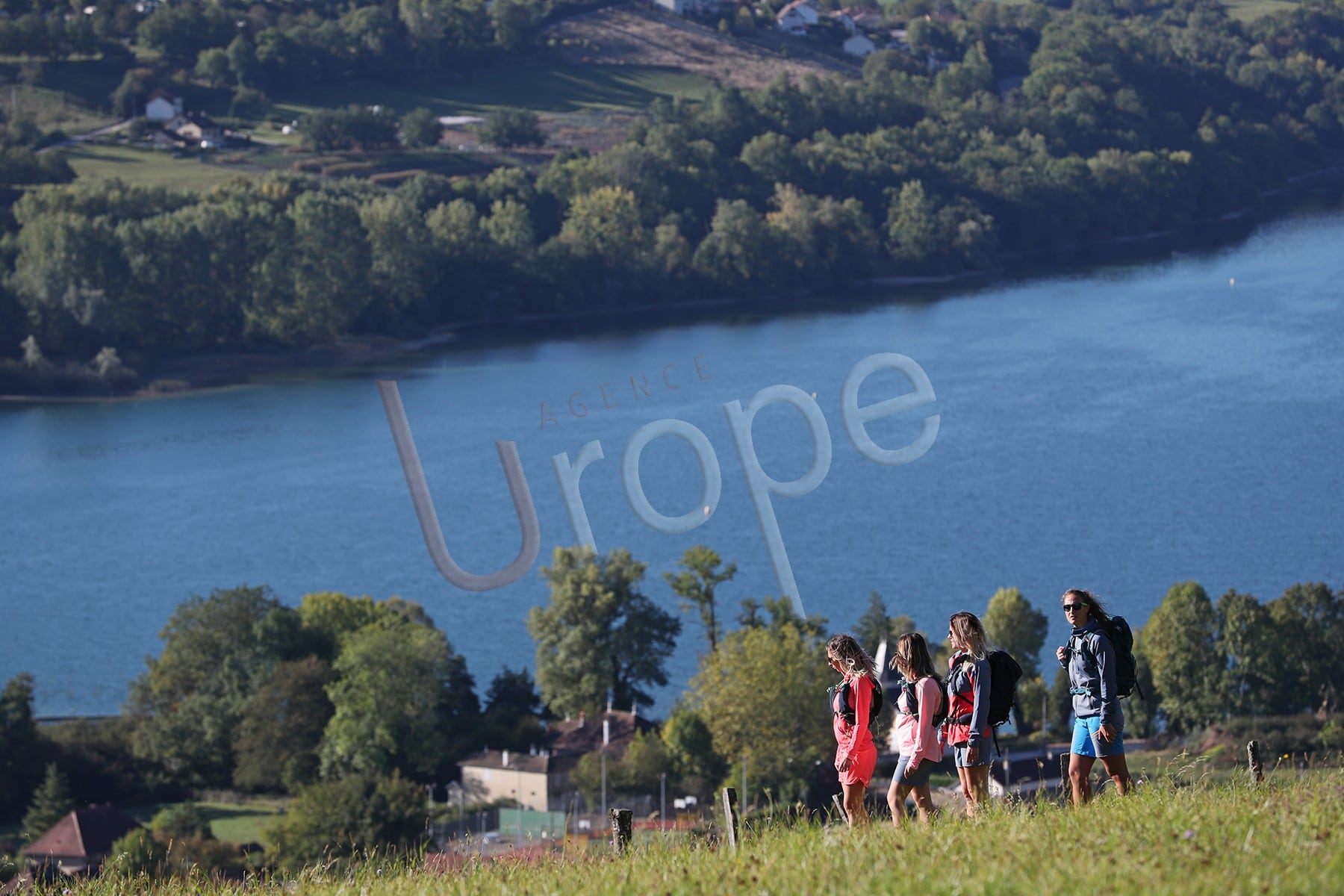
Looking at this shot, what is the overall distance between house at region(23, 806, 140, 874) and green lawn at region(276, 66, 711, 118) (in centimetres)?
3698

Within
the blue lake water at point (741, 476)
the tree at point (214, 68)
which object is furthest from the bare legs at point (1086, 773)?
the tree at point (214, 68)

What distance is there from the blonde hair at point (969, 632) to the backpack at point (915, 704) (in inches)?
4.5

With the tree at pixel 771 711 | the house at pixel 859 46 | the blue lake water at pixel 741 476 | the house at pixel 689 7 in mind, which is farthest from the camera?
the house at pixel 859 46

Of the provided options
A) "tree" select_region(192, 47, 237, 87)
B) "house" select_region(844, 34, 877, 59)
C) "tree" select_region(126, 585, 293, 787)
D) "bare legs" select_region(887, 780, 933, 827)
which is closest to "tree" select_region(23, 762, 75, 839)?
"tree" select_region(126, 585, 293, 787)

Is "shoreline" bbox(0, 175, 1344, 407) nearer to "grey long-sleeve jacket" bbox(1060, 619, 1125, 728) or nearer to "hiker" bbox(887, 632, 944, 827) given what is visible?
"hiker" bbox(887, 632, 944, 827)

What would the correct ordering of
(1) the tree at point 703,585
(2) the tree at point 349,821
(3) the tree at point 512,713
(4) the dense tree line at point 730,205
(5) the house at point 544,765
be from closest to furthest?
(2) the tree at point 349,821 < (5) the house at point 544,765 < (3) the tree at point 512,713 < (1) the tree at point 703,585 < (4) the dense tree line at point 730,205

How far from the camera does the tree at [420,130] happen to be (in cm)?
4759

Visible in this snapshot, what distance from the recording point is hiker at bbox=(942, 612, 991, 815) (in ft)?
12.7

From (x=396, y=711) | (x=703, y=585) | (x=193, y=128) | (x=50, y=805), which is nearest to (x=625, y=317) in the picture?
(x=193, y=128)

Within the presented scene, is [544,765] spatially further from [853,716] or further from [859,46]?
[859,46]

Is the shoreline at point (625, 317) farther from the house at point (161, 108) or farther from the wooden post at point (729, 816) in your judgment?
the wooden post at point (729, 816)

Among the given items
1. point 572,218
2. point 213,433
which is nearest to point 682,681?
point 213,433

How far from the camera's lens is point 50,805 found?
16.1m

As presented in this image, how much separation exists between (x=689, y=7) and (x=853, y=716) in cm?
6080
